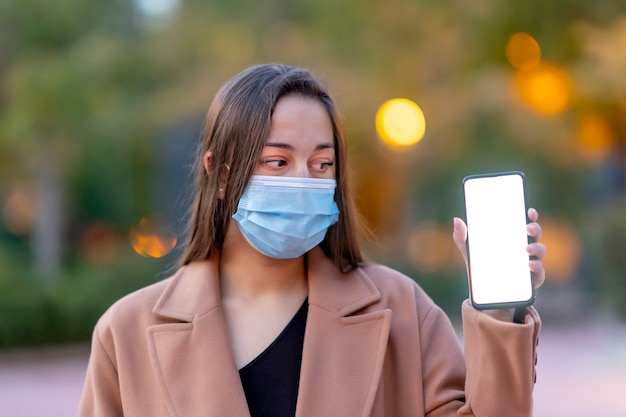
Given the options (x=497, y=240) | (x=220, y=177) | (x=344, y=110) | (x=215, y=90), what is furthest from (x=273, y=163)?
(x=215, y=90)

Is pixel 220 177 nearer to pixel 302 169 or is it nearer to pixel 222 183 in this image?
pixel 222 183

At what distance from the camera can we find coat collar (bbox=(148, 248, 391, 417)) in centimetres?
259

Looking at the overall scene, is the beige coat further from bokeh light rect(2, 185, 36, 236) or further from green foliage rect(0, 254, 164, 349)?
bokeh light rect(2, 185, 36, 236)

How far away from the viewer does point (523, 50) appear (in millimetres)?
8867

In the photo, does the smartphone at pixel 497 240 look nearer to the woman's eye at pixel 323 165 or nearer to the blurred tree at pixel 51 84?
the woman's eye at pixel 323 165

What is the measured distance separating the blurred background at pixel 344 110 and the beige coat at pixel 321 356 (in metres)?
7.98

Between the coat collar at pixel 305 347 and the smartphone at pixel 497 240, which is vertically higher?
the smartphone at pixel 497 240

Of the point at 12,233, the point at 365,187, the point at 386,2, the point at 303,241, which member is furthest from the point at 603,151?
the point at 303,241

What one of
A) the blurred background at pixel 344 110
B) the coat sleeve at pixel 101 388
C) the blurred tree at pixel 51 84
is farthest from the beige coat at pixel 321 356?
the blurred tree at pixel 51 84

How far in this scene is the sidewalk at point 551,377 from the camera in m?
9.70

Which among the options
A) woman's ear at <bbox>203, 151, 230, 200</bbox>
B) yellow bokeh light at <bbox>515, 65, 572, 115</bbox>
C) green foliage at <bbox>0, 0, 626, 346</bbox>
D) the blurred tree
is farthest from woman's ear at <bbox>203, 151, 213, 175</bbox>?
the blurred tree

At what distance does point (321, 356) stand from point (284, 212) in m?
0.42

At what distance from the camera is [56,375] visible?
12.9 meters

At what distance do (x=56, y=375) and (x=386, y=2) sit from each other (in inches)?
272
